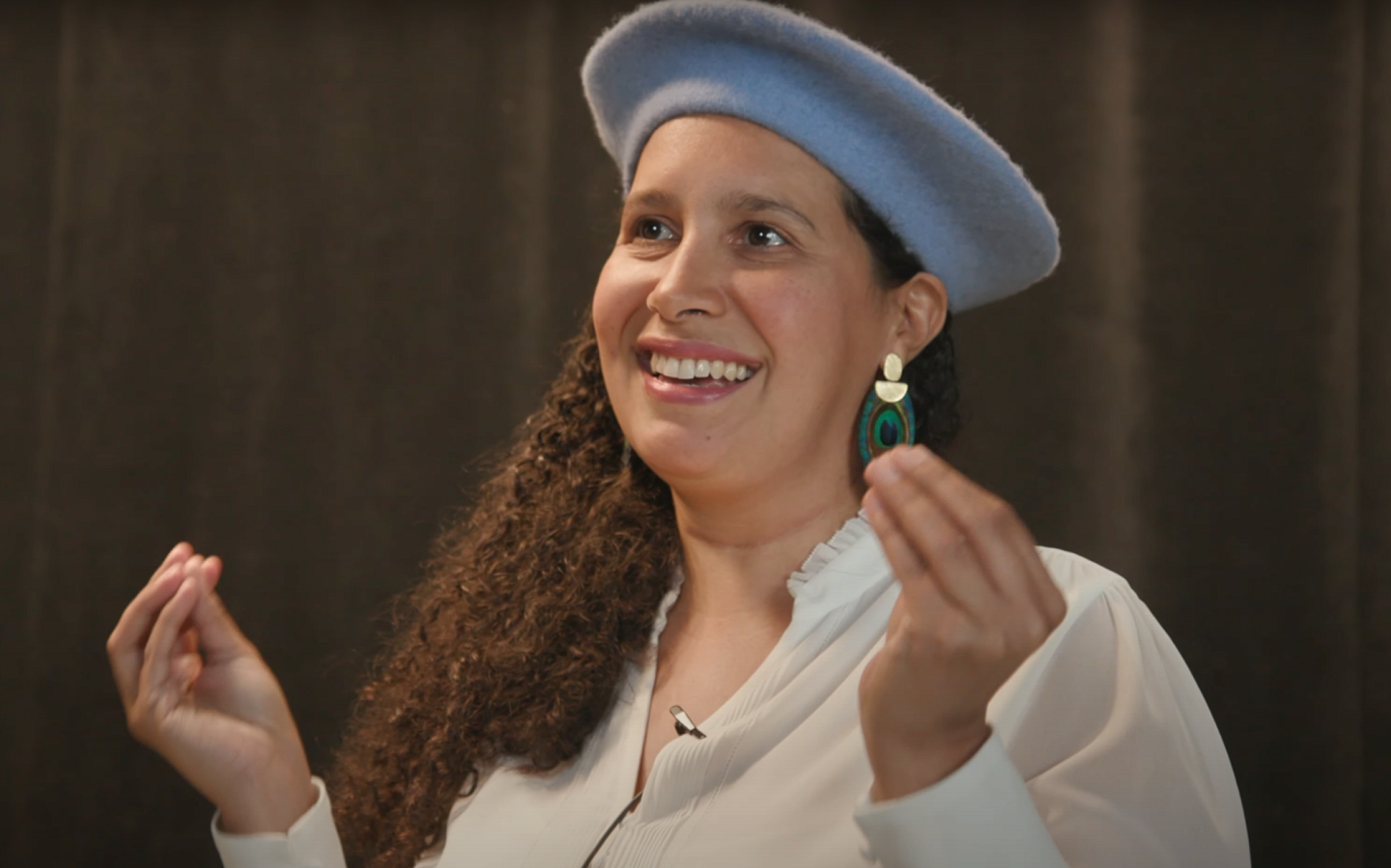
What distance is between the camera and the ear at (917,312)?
1535 mm

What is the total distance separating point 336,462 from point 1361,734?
5.62ft

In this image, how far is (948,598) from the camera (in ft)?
3.02

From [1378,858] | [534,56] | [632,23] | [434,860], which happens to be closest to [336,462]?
[534,56]

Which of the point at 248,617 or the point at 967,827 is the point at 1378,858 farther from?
the point at 248,617

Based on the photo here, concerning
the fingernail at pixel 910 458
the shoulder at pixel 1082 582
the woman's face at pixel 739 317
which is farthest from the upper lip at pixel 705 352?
the fingernail at pixel 910 458

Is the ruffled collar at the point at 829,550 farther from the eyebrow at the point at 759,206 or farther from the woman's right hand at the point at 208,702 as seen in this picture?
the woman's right hand at the point at 208,702

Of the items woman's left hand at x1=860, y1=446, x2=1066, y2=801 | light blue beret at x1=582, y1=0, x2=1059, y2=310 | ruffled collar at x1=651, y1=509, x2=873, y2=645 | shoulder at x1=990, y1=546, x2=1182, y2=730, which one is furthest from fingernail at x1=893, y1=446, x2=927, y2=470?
light blue beret at x1=582, y1=0, x2=1059, y2=310

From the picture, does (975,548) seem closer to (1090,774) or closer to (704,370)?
(1090,774)

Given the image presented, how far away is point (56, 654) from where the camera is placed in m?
2.39

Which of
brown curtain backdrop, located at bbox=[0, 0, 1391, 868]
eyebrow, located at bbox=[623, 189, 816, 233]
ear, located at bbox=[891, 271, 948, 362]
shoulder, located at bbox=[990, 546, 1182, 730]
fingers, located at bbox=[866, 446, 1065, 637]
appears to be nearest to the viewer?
fingers, located at bbox=[866, 446, 1065, 637]

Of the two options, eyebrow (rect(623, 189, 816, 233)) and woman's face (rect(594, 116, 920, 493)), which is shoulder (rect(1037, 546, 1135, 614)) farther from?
eyebrow (rect(623, 189, 816, 233))

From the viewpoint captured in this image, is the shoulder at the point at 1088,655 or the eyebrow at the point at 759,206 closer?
the shoulder at the point at 1088,655

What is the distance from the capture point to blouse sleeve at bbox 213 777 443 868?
132 cm

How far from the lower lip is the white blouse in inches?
8.1
